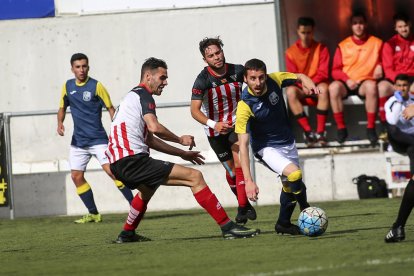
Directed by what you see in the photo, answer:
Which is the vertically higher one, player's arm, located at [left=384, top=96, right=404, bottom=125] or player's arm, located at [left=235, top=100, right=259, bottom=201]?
player's arm, located at [left=384, top=96, right=404, bottom=125]

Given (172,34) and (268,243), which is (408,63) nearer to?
(172,34)

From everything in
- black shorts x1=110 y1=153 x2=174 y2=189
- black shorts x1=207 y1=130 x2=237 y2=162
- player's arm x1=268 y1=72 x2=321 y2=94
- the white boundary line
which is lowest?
the white boundary line

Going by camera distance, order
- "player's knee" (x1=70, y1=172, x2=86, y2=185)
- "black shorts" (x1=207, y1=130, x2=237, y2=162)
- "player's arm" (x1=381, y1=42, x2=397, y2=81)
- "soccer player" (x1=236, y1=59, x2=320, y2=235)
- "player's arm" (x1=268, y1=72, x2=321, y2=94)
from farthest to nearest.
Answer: "player's arm" (x1=381, y1=42, x2=397, y2=81), "player's knee" (x1=70, y1=172, x2=86, y2=185), "black shorts" (x1=207, y1=130, x2=237, y2=162), "player's arm" (x1=268, y1=72, x2=321, y2=94), "soccer player" (x1=236, y1=59, x2=320, y2=235)

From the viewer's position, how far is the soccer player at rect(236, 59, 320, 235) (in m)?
10.3

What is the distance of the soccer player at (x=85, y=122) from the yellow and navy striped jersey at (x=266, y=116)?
4346 mm

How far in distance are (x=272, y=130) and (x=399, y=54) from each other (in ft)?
22.8

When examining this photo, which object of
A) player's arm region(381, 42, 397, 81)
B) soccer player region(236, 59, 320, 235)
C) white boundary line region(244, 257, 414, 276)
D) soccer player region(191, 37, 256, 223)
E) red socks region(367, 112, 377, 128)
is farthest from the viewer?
player's arm region(381, 42, 397, 81)

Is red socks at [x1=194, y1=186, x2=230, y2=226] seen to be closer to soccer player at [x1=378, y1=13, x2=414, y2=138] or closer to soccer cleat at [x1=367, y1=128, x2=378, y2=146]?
soccer cleat at [x1=367, y1=128, x2=378, y2=146]

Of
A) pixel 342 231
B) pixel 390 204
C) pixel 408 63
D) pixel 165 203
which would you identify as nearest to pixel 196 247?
pixel 342 231

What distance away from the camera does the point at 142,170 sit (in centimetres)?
1021

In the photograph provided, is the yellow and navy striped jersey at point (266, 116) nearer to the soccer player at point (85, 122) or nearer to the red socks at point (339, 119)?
the soccer player at point (85, 122)

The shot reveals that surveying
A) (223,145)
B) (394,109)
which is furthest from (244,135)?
(394,109)

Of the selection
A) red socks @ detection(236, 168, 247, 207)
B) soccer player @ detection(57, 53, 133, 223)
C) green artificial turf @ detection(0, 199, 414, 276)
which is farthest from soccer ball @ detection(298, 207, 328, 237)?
soccer player @ detection(57, 53, 133, 223)

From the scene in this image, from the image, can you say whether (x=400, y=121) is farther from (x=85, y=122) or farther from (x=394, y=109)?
(x=85, y=122)
